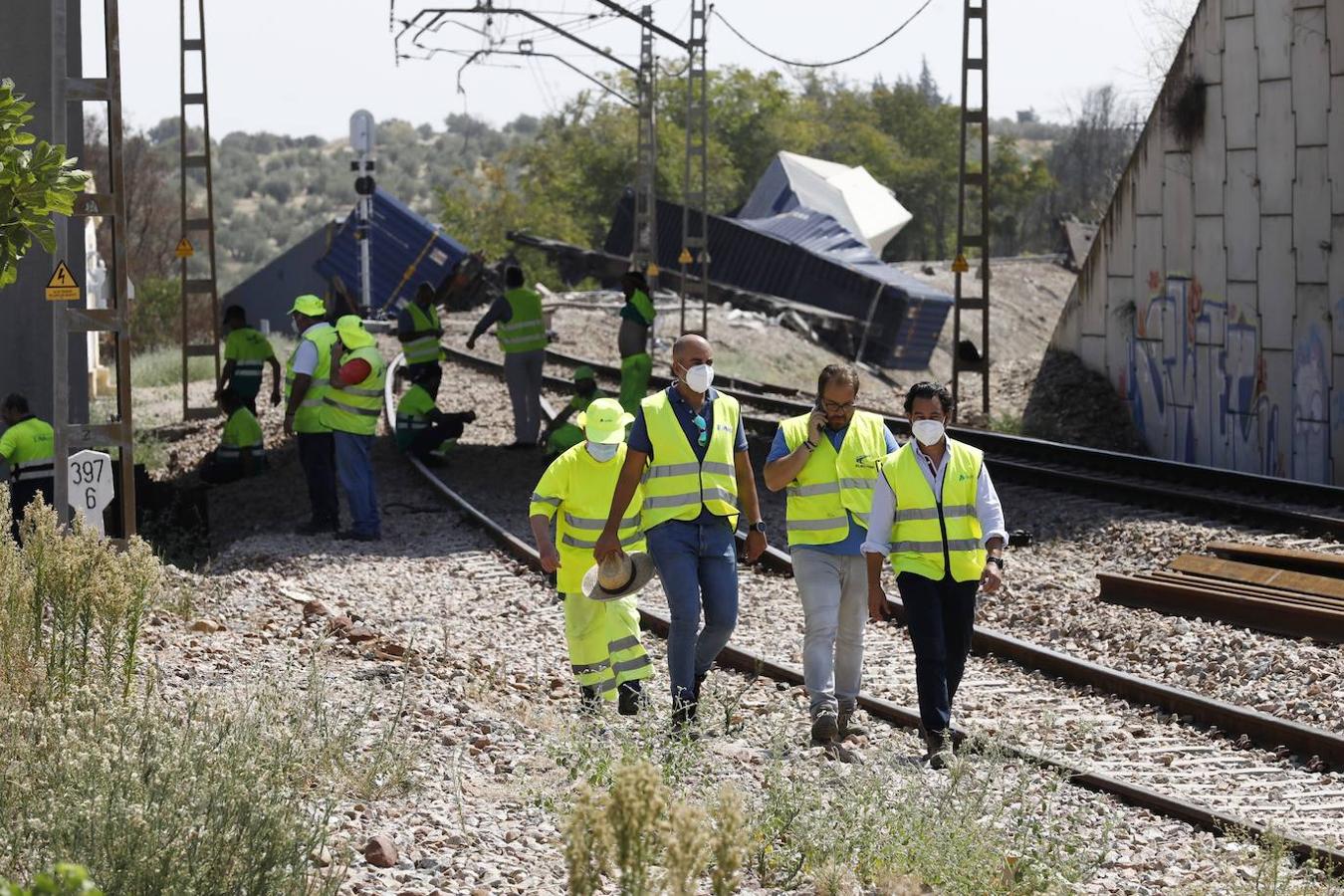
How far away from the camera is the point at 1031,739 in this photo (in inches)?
355

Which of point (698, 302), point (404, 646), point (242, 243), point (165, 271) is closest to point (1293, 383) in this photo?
point (404, 646)

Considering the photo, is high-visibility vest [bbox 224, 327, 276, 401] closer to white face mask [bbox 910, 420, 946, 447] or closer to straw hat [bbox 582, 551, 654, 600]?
straw hat [bbox 582, 551, 654, 600]

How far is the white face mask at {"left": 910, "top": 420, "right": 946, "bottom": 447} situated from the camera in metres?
8.10

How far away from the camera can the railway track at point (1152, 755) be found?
771 cm

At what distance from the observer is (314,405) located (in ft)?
49.0

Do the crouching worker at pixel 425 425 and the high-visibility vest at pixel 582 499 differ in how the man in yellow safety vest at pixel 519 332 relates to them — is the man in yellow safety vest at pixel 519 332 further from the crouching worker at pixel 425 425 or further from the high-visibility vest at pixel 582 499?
the high-visibility vest at pixel 582 499

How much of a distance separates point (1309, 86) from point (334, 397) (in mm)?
10928

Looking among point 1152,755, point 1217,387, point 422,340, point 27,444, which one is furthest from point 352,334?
point 1217,387

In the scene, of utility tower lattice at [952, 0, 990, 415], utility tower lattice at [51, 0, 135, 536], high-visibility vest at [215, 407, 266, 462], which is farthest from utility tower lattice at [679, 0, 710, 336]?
utility tower lattice at [51, 0, 135, 536]

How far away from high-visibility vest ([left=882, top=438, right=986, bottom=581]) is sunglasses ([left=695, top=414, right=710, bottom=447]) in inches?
32.5

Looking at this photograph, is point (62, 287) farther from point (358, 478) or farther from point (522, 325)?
point (522, 325)

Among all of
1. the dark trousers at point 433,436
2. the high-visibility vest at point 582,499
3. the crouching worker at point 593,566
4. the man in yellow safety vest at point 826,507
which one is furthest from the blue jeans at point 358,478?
the man in yellow safety vest at point 826,507

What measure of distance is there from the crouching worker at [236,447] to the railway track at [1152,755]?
9387 mm

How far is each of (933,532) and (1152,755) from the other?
174cm
